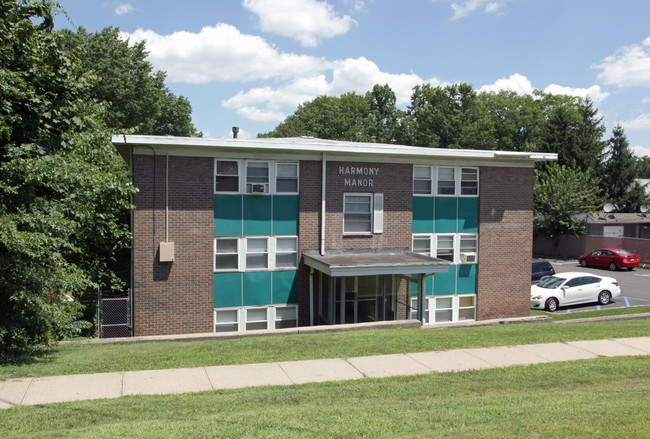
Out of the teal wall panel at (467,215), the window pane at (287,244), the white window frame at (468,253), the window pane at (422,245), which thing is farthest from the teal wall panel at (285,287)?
the teal wall panel at (467,215)

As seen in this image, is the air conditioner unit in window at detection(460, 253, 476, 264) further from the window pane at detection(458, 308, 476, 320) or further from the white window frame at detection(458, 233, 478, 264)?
the window pane at detection(458, 308, 476, 320)

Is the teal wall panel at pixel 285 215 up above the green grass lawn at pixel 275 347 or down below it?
above

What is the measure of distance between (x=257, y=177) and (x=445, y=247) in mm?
7305

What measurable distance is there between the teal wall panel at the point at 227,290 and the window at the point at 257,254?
0.57 meters

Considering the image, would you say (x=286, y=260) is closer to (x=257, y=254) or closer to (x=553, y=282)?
(x=257, y=254)

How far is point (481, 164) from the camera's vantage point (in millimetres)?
19484

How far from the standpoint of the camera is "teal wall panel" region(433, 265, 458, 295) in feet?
63.6

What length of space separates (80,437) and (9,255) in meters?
5.56

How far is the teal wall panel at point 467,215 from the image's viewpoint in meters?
19.5

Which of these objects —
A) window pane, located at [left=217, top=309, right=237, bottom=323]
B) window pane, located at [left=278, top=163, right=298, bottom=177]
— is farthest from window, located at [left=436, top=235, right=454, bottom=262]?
window pane, located at [left=217, top=309, right=237, bottom=323]

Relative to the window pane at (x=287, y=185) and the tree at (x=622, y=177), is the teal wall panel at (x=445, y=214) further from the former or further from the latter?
the tree at (x=622, y=177)

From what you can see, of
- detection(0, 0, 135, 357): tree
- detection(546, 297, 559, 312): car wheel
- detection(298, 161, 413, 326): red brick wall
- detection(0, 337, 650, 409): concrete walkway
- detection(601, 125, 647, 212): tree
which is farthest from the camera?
detection(601, 125, 647, 212): tree

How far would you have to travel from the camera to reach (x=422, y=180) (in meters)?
19.0

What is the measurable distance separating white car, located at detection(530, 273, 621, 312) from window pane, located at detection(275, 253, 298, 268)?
35.8ft
